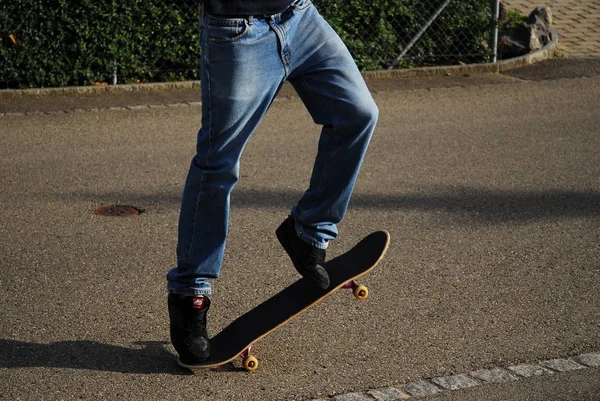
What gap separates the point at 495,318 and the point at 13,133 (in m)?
4.93

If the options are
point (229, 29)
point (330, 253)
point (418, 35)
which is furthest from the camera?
point (418, 35)

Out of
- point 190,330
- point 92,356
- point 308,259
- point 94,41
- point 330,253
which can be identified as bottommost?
point 94,41

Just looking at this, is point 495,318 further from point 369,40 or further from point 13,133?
point 369,40

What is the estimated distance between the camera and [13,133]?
8.31 m

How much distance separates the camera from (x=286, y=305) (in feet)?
14.1

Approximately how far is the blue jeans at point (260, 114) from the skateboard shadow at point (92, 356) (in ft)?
1.12

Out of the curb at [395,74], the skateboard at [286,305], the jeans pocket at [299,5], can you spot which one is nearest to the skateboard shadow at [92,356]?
the skateboard at [286,305]

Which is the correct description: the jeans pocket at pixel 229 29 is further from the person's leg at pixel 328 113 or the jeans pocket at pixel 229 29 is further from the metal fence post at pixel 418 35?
the metal fence post at pixel 418 35

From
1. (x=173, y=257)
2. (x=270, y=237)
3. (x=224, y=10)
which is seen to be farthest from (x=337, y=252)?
(x=224, y=10)

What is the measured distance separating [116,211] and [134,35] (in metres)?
3.89

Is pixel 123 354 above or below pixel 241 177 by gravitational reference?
above

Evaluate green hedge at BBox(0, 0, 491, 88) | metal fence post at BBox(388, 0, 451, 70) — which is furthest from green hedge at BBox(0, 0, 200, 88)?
metal fence post at BBox(388, 0, 451, 70)

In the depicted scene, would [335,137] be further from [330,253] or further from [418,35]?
[418,35]

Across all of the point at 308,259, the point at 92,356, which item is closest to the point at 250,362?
the point at 308,259
